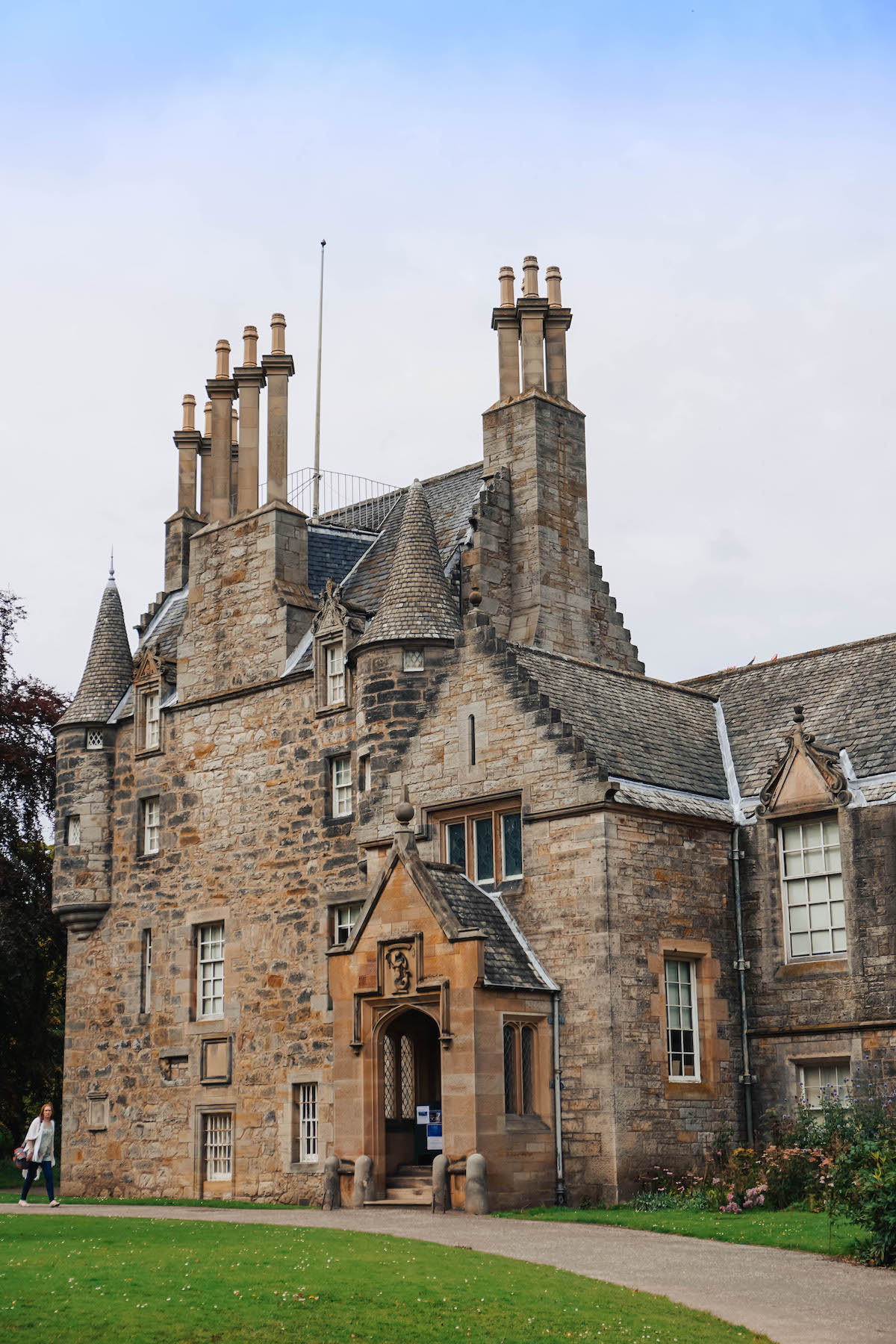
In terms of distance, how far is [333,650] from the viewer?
31750 millimetres

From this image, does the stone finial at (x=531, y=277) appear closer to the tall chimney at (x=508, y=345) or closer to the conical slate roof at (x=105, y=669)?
the tall chimney at (x=508, y=345)

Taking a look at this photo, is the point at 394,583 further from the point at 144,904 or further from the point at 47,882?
the point at 47,882

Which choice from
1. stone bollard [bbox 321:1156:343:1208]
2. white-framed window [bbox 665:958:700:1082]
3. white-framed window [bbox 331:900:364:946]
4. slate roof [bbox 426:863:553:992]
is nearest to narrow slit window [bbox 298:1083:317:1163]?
white-framed window [bbox 331:900:364:946]

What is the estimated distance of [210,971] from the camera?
109 feet

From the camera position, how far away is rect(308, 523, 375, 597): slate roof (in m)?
34.6

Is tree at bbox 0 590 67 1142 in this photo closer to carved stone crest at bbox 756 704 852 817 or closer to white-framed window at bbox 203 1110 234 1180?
white-framed window at bbox 203 1110 234 1180

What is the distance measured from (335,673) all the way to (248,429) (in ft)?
22.3

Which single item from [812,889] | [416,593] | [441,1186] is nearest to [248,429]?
[416,593]

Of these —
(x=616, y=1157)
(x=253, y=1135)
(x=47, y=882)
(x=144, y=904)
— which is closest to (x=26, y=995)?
(x=47, y=882)

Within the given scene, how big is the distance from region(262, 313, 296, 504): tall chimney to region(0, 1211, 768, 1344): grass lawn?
1976 centimetres

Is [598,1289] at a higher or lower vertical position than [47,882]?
lower

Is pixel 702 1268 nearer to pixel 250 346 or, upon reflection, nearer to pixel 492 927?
pixel 492 927

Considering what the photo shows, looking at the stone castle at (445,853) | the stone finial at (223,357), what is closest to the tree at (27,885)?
the stone castle at (445,853)

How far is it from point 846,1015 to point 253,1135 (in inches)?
474
